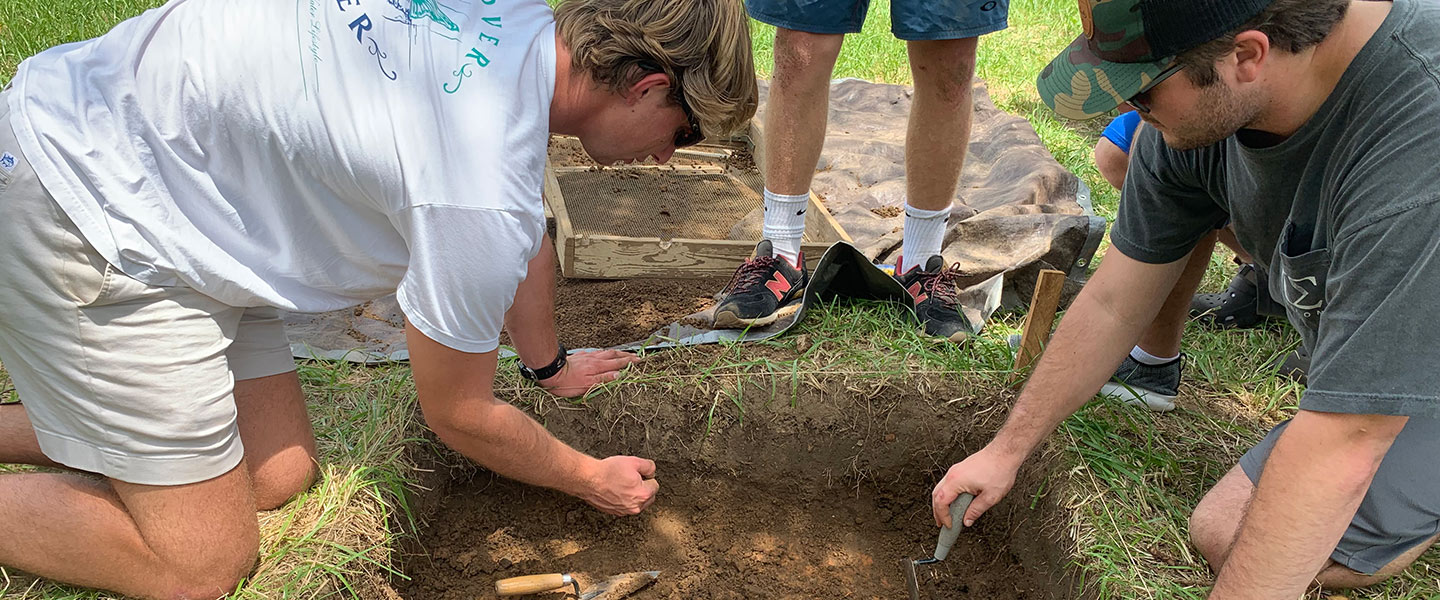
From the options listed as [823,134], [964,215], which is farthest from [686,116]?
[964,215]

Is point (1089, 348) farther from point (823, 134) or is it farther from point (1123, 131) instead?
point (1123, 131)

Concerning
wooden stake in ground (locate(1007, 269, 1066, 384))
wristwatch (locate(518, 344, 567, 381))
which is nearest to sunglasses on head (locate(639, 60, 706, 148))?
wristwatch (locate(518, 344, 567, 381))

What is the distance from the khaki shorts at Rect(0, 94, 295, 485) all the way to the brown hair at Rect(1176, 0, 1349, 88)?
1.83m

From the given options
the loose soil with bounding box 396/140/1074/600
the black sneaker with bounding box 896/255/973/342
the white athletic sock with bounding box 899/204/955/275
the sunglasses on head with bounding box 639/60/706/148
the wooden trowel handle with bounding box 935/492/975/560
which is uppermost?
the sunglasses on head with bounding box 639/60/706/148

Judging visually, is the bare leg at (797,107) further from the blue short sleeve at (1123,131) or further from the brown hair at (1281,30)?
the brown hair at (1281,30)

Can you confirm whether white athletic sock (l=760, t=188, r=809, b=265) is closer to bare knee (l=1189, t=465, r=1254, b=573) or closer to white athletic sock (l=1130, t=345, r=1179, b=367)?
white athletic sock (l=1130, t=345, r=1179, b=367)

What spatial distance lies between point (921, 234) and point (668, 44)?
152 centimetres

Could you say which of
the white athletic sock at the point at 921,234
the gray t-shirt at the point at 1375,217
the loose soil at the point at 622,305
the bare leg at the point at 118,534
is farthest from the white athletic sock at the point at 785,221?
the bare leg at the point at 118,534

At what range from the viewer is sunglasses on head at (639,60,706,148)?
1795 millimetres

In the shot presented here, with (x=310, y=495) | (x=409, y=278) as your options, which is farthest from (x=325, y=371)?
(x=409, y=278)

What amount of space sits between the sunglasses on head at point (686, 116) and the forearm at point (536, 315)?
609mm

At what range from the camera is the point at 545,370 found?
8.50 feet

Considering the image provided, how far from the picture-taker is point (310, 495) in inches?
87.0

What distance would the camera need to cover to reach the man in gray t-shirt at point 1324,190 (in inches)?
58.5
